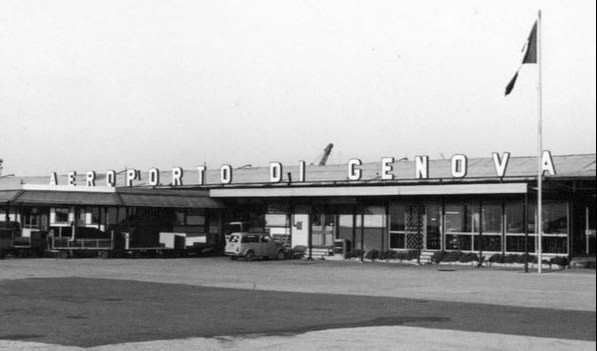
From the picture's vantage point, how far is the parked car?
46094 mm

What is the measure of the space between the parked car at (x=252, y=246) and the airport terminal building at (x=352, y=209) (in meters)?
2.75

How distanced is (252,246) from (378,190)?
8223 millimetres

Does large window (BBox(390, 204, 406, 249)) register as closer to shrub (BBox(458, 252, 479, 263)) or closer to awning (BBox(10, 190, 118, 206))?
shrub (BBox(458, 252, 479, 263))

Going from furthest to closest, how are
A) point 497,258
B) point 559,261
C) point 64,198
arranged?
point 64,198 < point 497,258 < point 559,261

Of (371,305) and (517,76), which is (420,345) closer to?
(371,305)

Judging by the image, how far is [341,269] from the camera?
38.2 m

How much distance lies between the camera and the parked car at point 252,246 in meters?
46.1

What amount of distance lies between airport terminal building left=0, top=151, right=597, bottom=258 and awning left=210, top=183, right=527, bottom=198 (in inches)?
2.2

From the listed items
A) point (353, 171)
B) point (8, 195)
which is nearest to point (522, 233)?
point (353, 171)

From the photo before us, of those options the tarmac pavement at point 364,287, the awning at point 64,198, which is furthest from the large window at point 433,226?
the awning at point 64,198

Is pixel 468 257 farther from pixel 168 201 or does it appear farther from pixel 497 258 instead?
pixel 168 201

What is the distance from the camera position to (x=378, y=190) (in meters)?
44.4

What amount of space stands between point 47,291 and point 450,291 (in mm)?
12440

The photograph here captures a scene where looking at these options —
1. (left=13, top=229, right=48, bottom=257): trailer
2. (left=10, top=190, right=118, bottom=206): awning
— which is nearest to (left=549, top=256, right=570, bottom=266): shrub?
(left=10, top=190, right=118, bottom=206): awning
